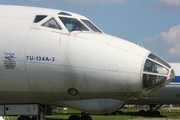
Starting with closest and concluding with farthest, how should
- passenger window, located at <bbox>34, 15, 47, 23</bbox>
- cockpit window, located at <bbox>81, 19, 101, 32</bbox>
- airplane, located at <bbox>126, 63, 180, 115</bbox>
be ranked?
passenger window, located at <bbox>34, 15, 47, 23</bbox> → cockpit window, located at <bbox>81, 19, 101, 32</bbox> → airplane, located at <bbox>126, 63, 180, 115</bbox>

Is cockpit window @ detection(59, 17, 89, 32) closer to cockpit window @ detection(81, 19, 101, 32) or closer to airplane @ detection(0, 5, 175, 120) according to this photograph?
airplane @ detection(0, 5, 175, 120)

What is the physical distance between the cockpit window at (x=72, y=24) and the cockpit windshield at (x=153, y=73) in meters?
2.05

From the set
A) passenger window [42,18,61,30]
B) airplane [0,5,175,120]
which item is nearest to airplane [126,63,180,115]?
airplane [0,5,175,120]

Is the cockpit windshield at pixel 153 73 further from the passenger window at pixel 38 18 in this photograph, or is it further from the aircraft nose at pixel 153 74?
the passenger window at pixel 38 18

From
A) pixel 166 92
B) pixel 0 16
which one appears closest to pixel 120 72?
pixel 0 16

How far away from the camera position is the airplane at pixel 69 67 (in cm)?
1002

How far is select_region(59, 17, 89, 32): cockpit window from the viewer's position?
10805 mm

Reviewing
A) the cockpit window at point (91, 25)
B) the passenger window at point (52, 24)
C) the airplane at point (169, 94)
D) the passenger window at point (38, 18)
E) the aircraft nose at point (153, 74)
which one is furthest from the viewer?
the airplane at point (169, 94)

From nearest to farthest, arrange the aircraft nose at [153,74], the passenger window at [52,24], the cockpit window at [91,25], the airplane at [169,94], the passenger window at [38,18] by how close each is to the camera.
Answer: the aircraft nose at [153,74] → the passenger window at [52,24] → the passenger window at [38,18] → the cockpit window at [91,25] → the airplane at [169,94]

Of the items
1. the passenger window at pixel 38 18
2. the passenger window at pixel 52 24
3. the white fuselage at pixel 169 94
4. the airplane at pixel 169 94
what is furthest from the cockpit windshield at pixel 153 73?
the white fuselage at pixel 169 94

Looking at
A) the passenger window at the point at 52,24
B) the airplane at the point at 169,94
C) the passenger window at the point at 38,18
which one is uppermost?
the passenger window at the point at 38,18

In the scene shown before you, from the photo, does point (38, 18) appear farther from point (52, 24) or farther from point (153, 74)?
point (153, 74)

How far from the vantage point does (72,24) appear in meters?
11.0

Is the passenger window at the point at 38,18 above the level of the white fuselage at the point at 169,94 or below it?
above
